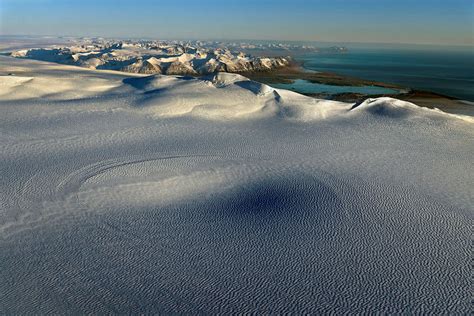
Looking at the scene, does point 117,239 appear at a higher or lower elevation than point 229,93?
lower

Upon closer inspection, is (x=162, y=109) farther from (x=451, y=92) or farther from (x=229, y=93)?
(x=451, y=92)

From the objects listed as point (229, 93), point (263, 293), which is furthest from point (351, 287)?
point (229, 93)

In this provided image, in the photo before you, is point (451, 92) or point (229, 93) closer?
point (229, 93)

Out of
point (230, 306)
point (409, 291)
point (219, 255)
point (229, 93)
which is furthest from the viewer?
point (229, 93)

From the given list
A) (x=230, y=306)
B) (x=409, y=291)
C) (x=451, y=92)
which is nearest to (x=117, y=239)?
(x=230, y=306)

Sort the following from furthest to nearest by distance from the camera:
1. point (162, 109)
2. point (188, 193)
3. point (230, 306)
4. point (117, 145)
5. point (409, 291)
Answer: point (162, 109)
point (117, 145)
point (188, 193)
point (409, 291)
point (230, 306)

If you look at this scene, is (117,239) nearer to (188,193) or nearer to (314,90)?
(188,193)
